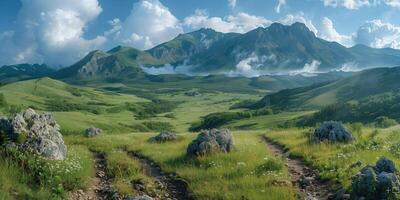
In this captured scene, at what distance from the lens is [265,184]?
853 inches

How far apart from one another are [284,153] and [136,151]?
469 inches

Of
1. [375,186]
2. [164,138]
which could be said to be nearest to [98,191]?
[375,186]

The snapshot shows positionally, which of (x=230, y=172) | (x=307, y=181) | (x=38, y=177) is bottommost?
Result: (x=307, y=181)

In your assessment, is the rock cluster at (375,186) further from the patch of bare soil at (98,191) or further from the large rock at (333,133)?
the large rock at (333,133)

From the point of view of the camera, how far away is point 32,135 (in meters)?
25.8

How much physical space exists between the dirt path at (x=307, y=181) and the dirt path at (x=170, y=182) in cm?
543

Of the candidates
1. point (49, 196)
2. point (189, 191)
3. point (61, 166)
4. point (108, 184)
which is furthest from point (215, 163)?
point (49, 196)

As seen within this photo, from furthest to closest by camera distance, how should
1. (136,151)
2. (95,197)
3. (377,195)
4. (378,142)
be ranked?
(136,151) → (378,142) → (95,197) → (377,195)

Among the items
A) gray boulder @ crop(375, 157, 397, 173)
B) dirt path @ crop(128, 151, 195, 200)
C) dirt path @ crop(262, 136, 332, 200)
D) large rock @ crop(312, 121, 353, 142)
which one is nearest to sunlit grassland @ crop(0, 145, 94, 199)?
dirt path @ crop(128, 151, 195, 200)

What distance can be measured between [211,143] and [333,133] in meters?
9.85

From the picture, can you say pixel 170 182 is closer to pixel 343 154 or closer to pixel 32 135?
pixel 32 135

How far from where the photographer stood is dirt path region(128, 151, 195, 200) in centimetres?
2222

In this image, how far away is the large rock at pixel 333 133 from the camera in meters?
33.6

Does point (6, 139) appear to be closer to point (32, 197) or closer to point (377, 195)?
point (32, 197)
